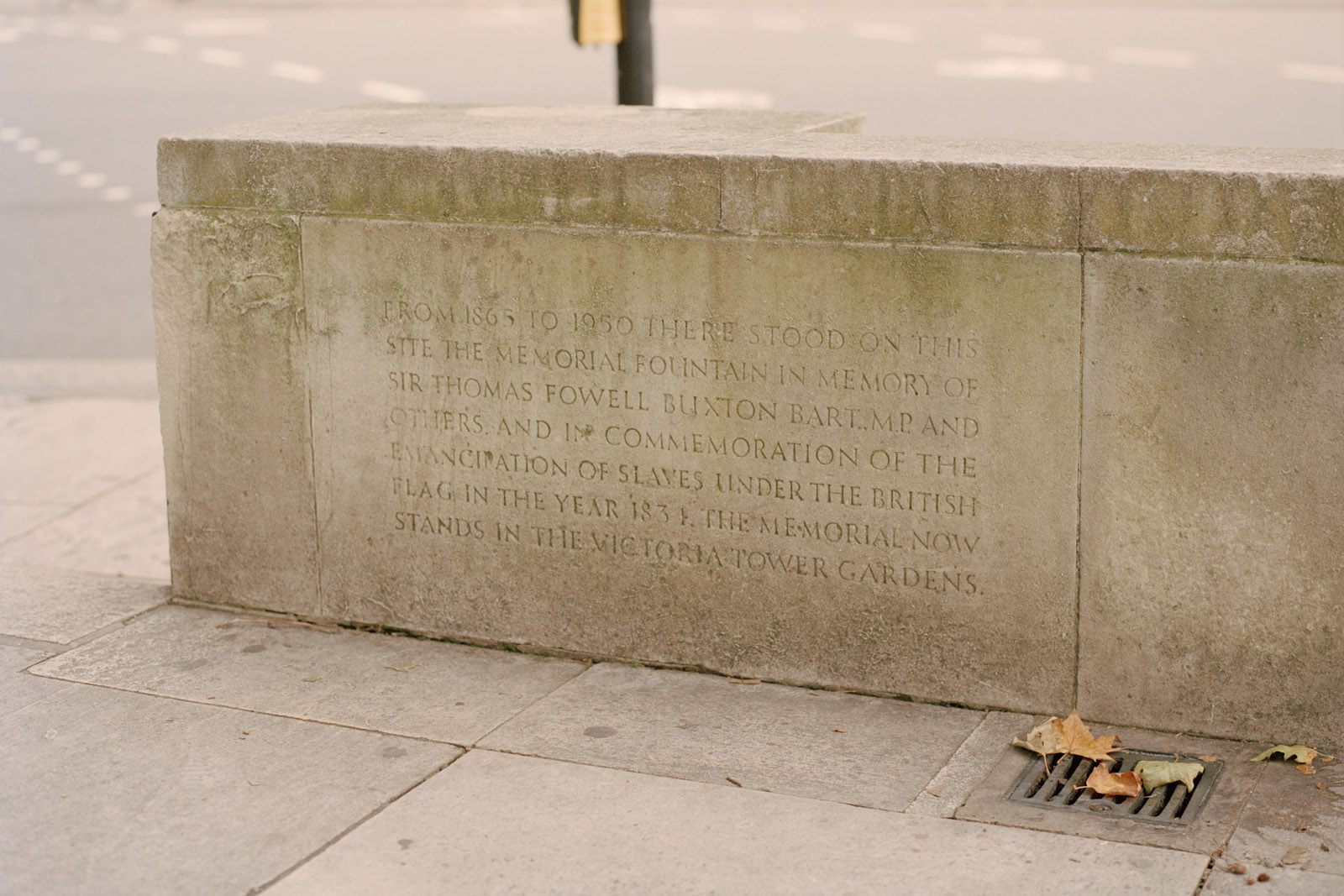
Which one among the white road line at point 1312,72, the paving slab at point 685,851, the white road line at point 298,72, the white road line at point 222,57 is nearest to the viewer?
the paving slab at point 685,851

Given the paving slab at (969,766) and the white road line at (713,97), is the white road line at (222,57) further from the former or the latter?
the paving slab at (969,766)

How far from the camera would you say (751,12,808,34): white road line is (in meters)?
19.6

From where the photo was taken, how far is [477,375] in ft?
15.8

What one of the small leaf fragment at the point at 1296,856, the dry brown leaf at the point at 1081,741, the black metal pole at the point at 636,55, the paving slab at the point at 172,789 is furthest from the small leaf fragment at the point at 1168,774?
the black metal pole at the point at 636,55

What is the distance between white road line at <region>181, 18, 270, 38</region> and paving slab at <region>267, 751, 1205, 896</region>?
18387 mm

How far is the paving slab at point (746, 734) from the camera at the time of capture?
412 centimetres

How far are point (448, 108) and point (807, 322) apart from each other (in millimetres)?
1971

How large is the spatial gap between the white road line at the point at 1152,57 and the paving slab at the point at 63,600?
12.6 meters

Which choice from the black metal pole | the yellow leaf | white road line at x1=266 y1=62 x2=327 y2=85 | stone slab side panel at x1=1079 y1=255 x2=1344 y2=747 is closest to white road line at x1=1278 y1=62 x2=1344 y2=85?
white road line at x1=266 y1=62 x2=327 y2=85

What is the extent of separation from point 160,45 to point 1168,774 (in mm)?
19009

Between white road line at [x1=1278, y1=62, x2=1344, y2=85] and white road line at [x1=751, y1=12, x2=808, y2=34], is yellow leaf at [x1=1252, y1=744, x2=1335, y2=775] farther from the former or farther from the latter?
white road line at [x1=751, y1=12, x2=808, y2=34]

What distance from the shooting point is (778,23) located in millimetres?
20328

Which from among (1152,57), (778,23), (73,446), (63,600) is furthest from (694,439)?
(778,23)

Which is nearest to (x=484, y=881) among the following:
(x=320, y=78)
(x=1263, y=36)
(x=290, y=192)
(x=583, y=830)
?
(x=583, y=830)
